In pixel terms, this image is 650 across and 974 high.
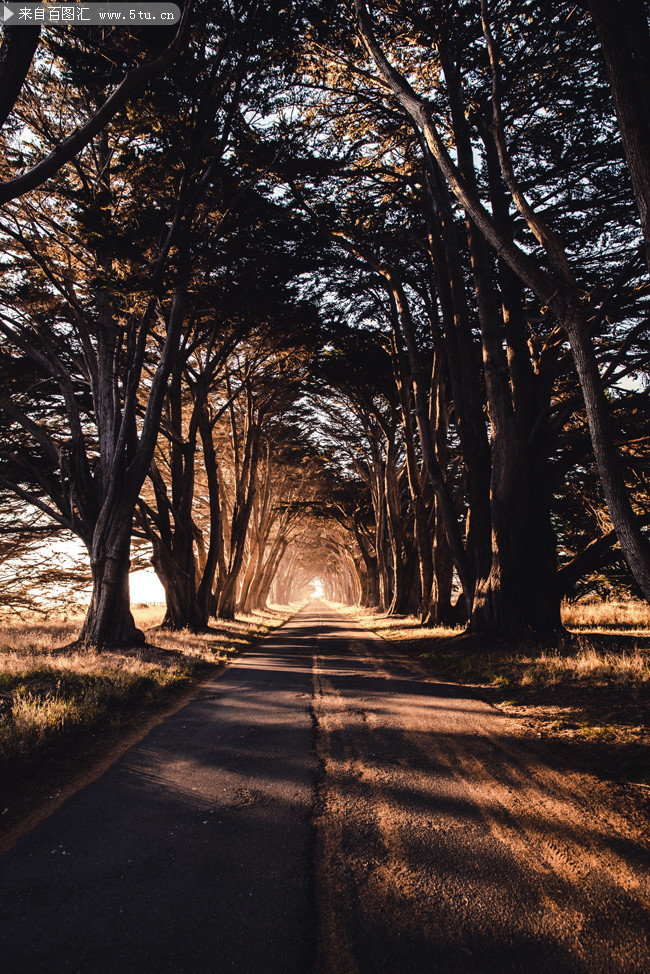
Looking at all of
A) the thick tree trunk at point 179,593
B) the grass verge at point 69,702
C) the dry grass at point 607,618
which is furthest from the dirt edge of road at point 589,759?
the thick tree trunk at point 179,593

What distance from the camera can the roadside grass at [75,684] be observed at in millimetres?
4188

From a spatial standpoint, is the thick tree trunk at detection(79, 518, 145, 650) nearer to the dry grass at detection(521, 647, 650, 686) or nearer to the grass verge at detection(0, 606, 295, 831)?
the grass verge at detection(0, 606, 295, 831)

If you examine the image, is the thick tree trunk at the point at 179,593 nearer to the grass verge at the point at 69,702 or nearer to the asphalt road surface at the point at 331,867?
the grass verge at the point at 69,702

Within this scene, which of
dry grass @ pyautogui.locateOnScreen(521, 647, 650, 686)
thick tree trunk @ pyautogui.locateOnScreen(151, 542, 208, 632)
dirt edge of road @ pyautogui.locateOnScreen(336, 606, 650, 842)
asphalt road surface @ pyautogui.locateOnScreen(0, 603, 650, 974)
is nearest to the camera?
asphalt road surface @ pyautogui.locateOnScreen(0, 603, 650, 974)

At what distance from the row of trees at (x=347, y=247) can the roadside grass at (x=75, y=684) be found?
1612mm

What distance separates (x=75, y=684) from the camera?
6.13 m

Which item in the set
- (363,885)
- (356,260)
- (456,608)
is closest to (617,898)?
(363,885)

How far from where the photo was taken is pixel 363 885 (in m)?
2.24

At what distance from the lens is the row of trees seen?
647cm

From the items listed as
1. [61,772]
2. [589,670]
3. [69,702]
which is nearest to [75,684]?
[69,702]

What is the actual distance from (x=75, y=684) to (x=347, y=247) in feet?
38.1

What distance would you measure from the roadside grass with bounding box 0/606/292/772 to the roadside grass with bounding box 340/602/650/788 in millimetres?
4416

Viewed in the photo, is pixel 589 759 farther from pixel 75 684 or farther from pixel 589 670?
pixel 75 684

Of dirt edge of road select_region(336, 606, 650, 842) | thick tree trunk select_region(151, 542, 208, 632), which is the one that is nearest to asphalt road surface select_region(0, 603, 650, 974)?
dirt edge of road select_region(336, 606, 650, 842)
